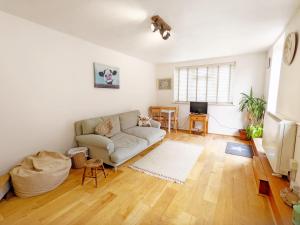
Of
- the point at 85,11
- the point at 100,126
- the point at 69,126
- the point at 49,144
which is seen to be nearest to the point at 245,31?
the point at 85,11

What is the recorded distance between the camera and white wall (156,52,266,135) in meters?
4.01

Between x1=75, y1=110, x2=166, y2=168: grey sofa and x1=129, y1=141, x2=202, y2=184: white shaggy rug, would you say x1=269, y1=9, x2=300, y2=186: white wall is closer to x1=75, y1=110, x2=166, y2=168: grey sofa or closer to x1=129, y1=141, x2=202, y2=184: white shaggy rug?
x1=129, y1=141, x2=202, y2=184: white shaggy rug

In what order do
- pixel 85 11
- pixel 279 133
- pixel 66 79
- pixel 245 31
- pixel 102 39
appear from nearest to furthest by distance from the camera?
1. pixel 279 133
2. pixel 85 11
3. pixel 245 31
4. pixel 66 79
5. pixel 102 39

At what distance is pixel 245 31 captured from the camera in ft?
8.39

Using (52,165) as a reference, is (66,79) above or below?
above

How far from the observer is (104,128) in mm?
2955

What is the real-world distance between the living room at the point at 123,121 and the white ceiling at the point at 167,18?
0.02 meters

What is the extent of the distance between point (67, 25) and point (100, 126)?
5.83 ft

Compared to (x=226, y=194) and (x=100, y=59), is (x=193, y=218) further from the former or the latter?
(x=100, y=59)

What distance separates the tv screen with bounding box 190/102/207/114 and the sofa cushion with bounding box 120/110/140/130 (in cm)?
183

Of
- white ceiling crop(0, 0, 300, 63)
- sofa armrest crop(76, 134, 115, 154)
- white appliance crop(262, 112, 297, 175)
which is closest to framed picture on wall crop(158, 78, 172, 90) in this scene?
white ceiling crop(0, 0, 300, 63)

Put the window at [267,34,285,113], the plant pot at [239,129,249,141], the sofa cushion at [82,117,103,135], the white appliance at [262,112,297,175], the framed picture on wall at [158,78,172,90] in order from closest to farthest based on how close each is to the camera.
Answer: the white appliance at [262,112,297,175], the sofa cushion at [82,117,103,135], the window at [267,34,285,113], the plant pot at [239,129,249,141], the framed picture on wall at [158,78,172,90]

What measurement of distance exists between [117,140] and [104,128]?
0.35 m

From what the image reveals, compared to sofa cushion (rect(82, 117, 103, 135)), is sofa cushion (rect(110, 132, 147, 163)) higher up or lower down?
lower down
